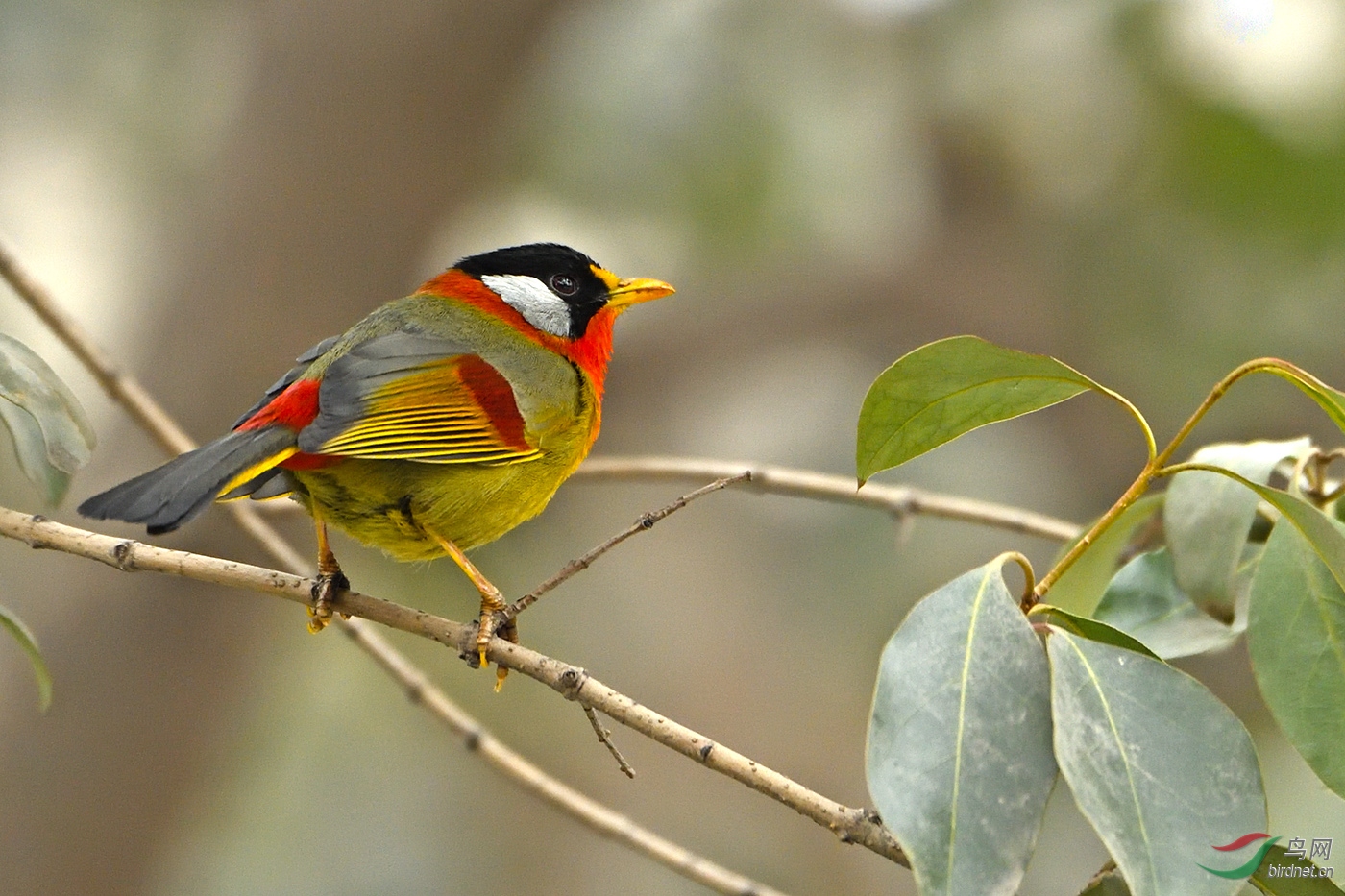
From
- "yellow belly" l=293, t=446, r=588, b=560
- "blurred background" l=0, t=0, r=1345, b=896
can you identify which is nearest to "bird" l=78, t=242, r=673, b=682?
"yellow belly" l=293, t=446, r=588, b=560

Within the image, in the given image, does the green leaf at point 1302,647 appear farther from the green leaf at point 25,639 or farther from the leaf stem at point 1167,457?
the green leaf at point 25,639

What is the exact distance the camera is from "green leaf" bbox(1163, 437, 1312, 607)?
1961mm

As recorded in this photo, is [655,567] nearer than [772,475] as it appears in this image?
No

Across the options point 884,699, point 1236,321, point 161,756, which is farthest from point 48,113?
point 884,699

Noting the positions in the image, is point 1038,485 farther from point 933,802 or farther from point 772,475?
point 933,802

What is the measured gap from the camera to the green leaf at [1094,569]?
223 cm

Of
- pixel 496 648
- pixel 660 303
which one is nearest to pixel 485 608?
pixel 496 648

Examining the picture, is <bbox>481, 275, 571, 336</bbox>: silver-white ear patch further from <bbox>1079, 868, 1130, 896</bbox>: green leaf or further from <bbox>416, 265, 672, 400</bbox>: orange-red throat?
<bbox>1079, 868, 1130, 896</bbox>: green leaf

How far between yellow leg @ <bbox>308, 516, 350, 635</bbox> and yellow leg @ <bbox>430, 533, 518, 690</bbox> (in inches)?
8.0

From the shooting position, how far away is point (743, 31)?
6164 mm

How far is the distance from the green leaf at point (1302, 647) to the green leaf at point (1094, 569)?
0.42 m

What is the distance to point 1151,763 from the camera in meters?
1.58

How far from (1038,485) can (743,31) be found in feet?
8.47

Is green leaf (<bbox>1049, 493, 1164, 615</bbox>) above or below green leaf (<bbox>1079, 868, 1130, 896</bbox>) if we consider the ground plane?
above
